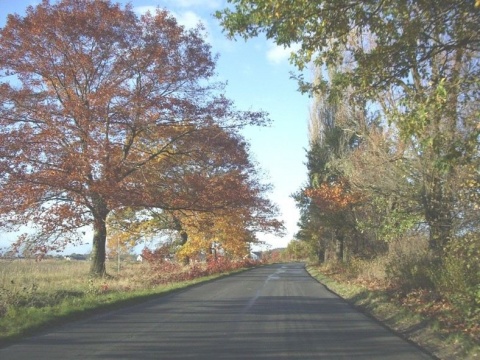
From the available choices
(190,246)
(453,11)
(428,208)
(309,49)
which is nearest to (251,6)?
(309,49)

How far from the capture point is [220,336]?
9.27 metres

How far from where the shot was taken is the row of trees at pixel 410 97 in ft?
26.9

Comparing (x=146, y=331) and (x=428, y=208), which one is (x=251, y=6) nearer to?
(x=146, y=331)

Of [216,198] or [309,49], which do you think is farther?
[216,198]

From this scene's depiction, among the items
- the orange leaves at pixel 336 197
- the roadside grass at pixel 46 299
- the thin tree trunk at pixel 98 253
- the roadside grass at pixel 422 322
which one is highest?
the orange leaves at pixel 336 197

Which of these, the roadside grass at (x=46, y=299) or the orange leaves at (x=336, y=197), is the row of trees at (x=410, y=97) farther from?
the roadside grass at (x=46, y=299)

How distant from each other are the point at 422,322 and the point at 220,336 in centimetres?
467

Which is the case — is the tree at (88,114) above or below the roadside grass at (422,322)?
above

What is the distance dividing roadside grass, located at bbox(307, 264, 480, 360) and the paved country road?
46 centimetres

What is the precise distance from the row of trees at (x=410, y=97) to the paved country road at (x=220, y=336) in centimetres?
250

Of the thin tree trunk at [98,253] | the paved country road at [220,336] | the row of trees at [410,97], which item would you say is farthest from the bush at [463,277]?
the thin tree trunk at [98,253]

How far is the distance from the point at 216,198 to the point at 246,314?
10.3 m

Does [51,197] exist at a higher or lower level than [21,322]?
higher

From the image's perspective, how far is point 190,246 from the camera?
3838cm
